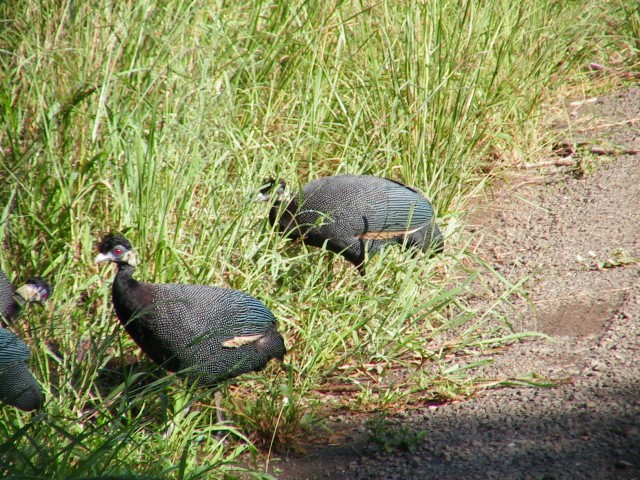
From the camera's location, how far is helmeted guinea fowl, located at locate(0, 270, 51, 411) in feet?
11.1

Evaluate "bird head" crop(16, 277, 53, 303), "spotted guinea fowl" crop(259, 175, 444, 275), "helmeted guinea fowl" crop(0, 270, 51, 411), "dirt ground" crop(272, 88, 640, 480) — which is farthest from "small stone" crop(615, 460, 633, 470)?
"bird head" crop(16, 277, 53, 303)

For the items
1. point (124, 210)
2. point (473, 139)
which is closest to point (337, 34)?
point (473, 139)

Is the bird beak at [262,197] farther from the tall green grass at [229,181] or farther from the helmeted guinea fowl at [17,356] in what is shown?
the helmeted guinea fowl at [17,356]

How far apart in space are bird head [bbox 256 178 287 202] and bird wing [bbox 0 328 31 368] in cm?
149

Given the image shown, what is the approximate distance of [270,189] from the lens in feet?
15.2

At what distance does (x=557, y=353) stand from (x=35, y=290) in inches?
97.8

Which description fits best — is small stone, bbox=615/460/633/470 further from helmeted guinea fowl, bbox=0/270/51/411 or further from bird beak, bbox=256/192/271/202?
bird beak, bbox=256/192/271/202

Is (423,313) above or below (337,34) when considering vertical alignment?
below

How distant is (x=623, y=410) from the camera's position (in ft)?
10.5

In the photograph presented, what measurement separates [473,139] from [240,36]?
5.36ft

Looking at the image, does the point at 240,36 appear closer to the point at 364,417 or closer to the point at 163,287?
the point at 163,287

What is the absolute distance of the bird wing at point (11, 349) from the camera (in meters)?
3.57

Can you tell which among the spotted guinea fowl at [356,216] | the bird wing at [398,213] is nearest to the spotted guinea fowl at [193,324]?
the spotted guinea fowl at [356,216]

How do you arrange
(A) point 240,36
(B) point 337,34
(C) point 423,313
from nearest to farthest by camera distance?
(C) point 423,313, (A) point 240,36, (B) point 337,34
